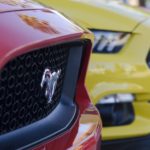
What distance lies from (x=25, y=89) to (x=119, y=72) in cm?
162

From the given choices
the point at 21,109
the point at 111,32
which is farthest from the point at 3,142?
the point at 111,32

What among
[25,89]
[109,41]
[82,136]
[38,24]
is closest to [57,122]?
[82,136]

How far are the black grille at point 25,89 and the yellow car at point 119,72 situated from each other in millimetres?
1222

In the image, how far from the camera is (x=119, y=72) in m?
3.89

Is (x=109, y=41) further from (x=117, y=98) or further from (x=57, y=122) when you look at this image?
(x=57, y=122)

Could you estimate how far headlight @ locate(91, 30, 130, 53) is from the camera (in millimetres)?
4027

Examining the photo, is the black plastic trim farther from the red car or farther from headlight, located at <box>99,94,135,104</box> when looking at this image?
headlight, located at <box>99,94,135,104</box>

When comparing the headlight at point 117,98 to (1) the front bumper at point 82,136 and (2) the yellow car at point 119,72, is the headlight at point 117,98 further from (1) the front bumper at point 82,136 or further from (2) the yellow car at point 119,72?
(1) the front bumper at point 82,136

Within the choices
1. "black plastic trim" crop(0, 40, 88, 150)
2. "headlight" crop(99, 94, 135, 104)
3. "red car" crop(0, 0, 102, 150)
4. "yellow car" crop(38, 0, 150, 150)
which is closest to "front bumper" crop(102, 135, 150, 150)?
"yellow car" crop(38, 0, 150, 150)

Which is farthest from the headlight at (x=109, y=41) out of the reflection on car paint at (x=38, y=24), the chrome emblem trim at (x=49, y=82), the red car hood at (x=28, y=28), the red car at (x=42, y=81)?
the reflection on car paint at (x=38, y=24)

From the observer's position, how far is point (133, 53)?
13.2 feet

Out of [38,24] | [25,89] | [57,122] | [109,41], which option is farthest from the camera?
[109,41]

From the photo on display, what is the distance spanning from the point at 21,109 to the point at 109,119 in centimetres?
161

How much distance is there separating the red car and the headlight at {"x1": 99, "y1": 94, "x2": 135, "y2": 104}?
2.97 ft
